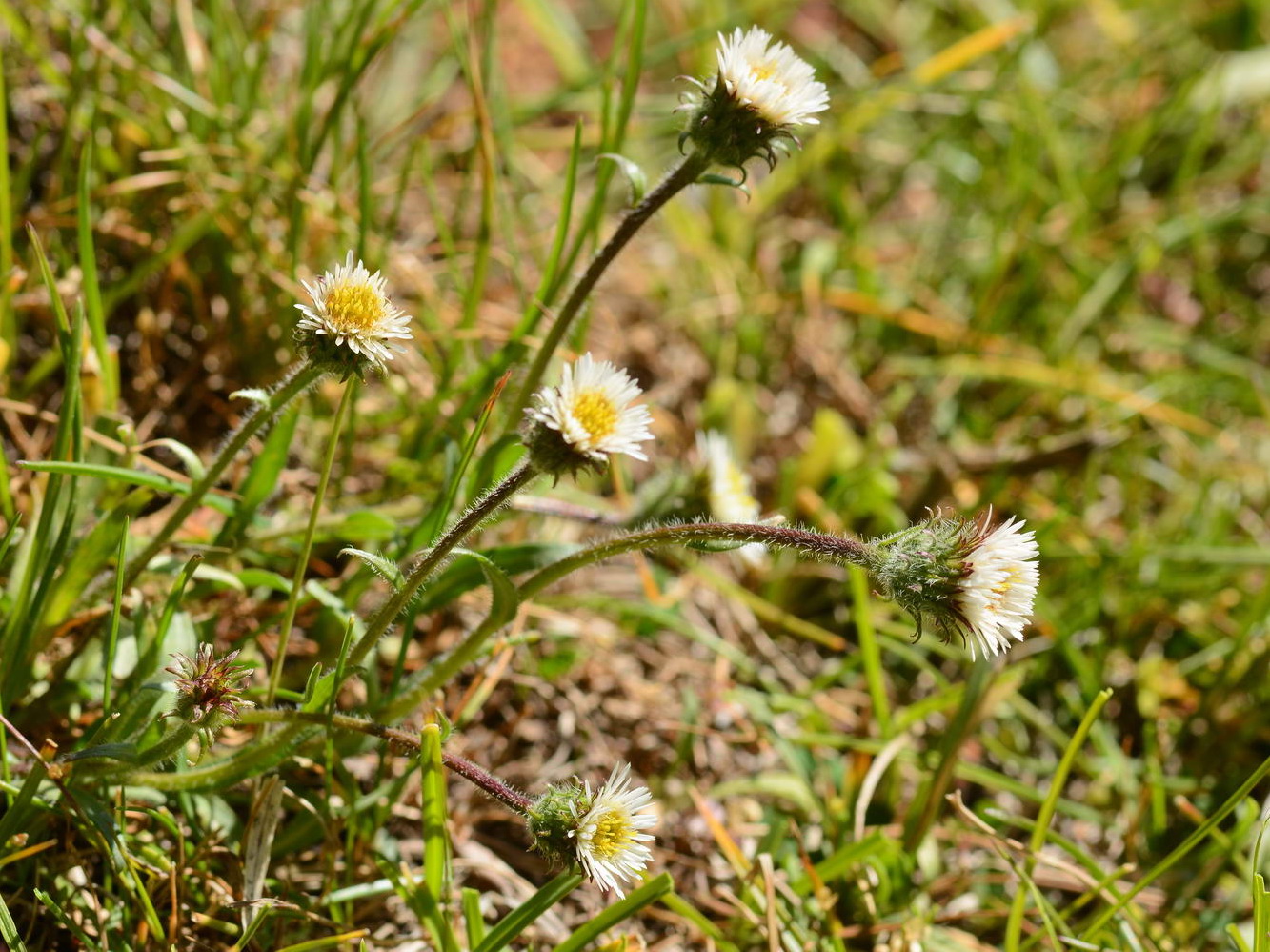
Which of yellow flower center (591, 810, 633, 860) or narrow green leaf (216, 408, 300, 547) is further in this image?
narrow green leaf (216, 408, 300, 547)

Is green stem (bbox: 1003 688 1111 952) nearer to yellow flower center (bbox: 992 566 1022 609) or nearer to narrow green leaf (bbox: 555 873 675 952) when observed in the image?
yellow flower center (bbox: 992 566 1022 609)

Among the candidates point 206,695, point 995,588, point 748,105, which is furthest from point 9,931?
point 748,105

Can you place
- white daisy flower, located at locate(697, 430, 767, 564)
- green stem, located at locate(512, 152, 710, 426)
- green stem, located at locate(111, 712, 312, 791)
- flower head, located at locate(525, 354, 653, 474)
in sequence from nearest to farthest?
flower head, located at locate(525, 354, 653, 474)
green stem, located at locate(111, 712, 312, 791)
green stem, located at locate(512, 152, 710, 426)
white daisy flower, located at locate(697, 430, 767, 564)

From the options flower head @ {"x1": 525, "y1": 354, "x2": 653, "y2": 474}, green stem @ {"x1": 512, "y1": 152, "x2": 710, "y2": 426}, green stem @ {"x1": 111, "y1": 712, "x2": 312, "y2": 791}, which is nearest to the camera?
flower head @ {"x1": 525, "y1": 354, "x2": 653, "y2": 474}

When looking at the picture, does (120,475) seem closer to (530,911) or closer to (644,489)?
(530,911)

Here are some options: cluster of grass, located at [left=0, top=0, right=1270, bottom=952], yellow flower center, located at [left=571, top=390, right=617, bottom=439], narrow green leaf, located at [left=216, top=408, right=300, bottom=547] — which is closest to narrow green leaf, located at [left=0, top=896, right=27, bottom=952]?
cluster of grass, located at [left=0, top=0, right=1270, bottom=952]

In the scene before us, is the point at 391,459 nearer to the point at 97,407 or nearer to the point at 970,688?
the point at 97,407
